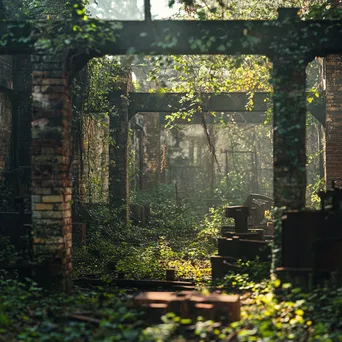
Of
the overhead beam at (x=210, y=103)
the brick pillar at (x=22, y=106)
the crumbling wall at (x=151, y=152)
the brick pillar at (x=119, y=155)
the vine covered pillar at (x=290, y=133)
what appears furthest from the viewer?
the crumbling wall at (x=151, y=152)

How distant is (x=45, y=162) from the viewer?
309 inches

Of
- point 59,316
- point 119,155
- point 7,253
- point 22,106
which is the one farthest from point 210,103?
point 59,316

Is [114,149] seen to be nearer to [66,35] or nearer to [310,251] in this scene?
[66,35]

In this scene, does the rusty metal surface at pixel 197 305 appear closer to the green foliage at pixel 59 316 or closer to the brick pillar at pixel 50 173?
the green foliage at pixel 59 316

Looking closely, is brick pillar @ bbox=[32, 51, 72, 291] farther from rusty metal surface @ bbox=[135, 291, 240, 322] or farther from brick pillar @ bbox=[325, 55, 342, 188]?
brick pillar @ bbox=[325, 55, 342, 188]

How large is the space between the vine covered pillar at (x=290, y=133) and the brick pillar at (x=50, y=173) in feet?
9.97

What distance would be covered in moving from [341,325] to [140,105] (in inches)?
432

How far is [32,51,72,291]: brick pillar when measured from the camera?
7793mm

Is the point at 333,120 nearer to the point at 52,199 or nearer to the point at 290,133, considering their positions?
the point at 290,133

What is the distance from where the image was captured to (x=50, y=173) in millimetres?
7812

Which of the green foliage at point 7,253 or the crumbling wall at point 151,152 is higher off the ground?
the crumbling wall at point 151,152

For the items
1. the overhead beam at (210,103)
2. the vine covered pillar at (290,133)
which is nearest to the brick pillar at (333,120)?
the overhead beam at (210,103)

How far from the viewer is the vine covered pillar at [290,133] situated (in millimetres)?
7949

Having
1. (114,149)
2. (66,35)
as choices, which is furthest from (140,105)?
(66,35)
